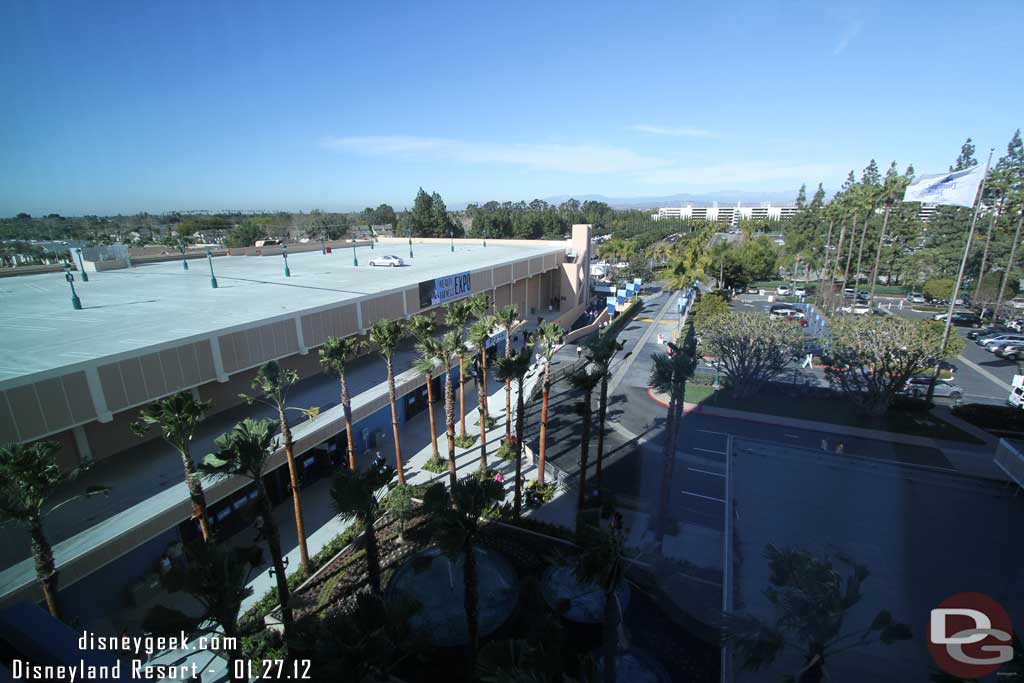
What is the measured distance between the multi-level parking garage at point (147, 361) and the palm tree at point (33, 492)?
0.98 m

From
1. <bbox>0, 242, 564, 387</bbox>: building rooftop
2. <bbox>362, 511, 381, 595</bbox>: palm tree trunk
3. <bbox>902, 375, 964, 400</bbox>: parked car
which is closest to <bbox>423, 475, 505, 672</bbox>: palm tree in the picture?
<bbox>362, 511, 381, 595</bbox>: palm tree trunk

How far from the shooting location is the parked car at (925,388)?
29319 millimetres

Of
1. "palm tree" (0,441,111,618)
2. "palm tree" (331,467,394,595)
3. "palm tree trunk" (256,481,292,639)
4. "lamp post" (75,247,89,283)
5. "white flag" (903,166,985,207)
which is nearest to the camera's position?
"palm tree" (0,441,111,618)

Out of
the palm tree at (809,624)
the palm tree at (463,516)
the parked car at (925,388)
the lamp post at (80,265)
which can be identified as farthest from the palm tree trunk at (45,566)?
the parked car at (925,388)

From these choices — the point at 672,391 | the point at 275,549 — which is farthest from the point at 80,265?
the point at 672,391

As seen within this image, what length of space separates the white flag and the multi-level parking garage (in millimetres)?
29630

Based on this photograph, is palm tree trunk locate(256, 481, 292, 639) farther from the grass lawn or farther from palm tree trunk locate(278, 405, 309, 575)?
the grass lawn

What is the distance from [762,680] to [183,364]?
22679 millimetres

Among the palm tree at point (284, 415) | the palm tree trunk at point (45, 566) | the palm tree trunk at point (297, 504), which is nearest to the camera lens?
the palm tree trunk at point (45, 566)

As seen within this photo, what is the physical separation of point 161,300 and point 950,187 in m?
43.9

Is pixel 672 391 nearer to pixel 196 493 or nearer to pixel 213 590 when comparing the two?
pixel 213 590

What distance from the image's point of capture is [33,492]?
36.1 ft

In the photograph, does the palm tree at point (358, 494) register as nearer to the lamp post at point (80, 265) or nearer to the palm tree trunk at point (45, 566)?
the palm tree trunk at point (45, 566)

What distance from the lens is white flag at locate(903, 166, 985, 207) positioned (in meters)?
24.0
